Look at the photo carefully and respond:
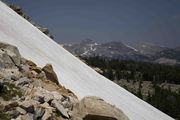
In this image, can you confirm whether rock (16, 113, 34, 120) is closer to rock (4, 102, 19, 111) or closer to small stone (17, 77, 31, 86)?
rock (4, 102, 19, 111)

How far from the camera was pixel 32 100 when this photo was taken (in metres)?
17.8

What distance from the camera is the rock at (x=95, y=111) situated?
19.1 meters

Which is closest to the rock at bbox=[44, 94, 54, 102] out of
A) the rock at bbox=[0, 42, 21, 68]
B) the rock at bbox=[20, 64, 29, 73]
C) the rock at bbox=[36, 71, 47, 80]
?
the rock at bbox=[0, 42, 21, 68]

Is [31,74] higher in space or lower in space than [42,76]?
higher

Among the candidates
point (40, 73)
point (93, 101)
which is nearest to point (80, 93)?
point (40, 73)

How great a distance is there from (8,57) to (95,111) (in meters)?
6.26

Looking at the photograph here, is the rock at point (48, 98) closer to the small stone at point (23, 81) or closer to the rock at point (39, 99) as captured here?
the rock at point (39, 99)

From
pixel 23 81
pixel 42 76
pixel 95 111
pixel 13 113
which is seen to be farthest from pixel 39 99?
pixel 42 76

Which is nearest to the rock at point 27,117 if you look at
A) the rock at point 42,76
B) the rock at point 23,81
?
the rock at point 23,81

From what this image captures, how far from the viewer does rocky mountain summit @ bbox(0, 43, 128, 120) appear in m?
16.5

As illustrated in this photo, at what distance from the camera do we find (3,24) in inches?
1547

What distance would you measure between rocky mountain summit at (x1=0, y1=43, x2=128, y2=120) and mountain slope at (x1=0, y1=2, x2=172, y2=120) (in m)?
10.1

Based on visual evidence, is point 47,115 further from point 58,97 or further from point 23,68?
point 23,68

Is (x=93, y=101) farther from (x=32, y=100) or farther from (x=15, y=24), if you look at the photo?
(x=15, y=24)
